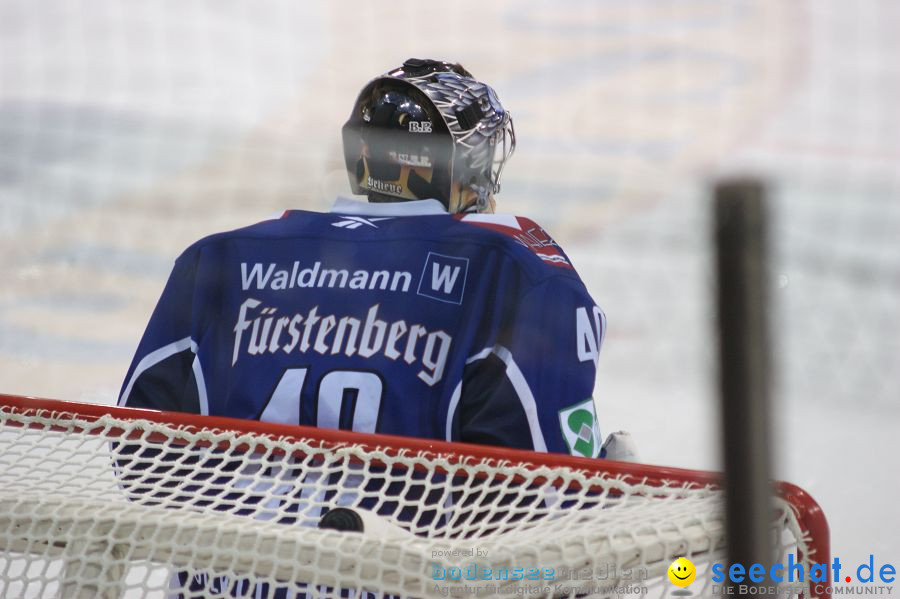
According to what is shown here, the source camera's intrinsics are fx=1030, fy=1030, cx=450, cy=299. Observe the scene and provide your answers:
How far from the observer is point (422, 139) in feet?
6.22

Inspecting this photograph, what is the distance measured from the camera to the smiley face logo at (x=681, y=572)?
114 cm

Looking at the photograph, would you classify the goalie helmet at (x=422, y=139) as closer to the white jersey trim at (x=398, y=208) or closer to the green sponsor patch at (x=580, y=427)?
the white jersey trim at (x=398, y=208)

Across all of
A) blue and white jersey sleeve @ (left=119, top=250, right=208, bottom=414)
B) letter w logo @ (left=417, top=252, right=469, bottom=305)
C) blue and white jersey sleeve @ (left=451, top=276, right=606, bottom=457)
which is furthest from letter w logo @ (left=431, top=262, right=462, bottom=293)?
blue and white jersey sleeve @ (left=119, top=250, right=208, bottom=414)

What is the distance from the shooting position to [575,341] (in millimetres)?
1634

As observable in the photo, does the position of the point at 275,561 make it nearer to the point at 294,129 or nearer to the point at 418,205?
the point at 418,205

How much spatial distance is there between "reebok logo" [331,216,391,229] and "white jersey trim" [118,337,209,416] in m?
0.32

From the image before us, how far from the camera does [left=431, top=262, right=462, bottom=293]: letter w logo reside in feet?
5.40

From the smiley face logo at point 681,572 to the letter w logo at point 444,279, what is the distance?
2.01 feet

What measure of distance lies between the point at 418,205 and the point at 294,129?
9.93 feet

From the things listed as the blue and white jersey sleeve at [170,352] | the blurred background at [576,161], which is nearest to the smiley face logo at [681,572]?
the blue and white jersey sleeve at [170,352]

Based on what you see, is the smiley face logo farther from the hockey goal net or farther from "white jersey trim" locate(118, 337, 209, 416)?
"white jersey trim" locate(118, 337, 209, 416)

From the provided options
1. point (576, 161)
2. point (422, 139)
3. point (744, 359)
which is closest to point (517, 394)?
point (422, 139)

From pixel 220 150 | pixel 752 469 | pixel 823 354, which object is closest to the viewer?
pixel 752 469

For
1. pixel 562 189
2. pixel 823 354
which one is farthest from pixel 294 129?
pixel 823 354
